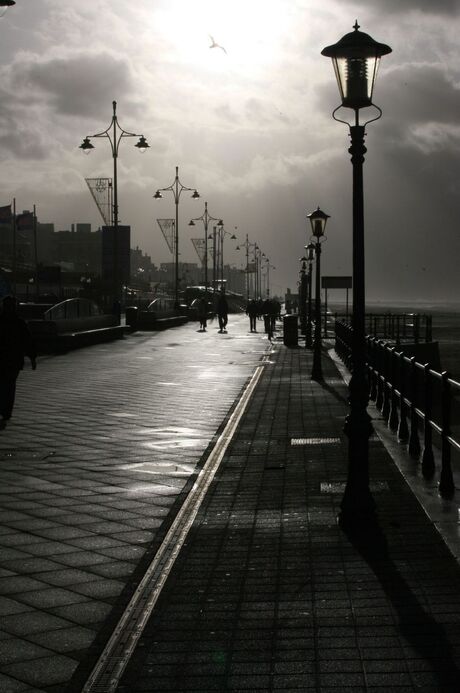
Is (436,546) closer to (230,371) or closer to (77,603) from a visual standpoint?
(77,603)

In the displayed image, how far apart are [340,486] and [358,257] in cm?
221

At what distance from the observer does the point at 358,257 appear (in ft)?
26.4

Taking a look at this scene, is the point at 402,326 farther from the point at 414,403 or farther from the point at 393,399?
the point at 414,403

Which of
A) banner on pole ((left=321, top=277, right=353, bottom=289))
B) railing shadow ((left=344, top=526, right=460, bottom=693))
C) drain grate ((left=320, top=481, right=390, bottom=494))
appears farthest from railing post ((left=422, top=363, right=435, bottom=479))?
banner on pole ((left=321, top=277, right=353, bottom=289))

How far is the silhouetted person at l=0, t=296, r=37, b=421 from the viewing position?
1378 centimetres

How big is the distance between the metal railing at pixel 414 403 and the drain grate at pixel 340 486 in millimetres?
491

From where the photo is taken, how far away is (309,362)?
94.8 feet

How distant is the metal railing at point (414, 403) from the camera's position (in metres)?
8.53

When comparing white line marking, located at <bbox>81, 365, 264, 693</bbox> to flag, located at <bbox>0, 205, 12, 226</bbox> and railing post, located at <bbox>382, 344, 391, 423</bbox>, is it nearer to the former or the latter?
railing post, located at <bbox>382, 344, 391, 423</bbox>

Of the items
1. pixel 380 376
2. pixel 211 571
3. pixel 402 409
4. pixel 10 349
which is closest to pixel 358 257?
pixel 211 571

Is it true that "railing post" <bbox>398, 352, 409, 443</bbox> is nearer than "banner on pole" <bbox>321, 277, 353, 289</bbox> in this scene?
Yes

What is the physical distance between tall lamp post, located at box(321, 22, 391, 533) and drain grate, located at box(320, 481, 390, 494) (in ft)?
3.76

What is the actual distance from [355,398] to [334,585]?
92.5 inches

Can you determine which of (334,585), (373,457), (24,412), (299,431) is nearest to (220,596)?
(334,585)
